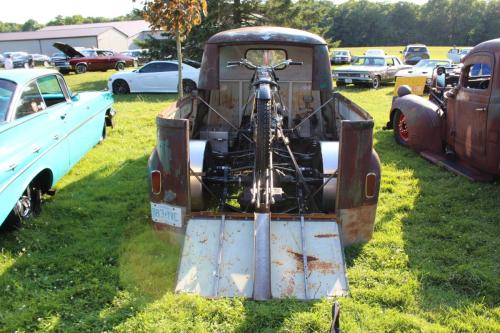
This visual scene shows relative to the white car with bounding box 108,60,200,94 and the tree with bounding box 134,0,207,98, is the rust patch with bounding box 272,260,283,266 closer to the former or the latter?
the tree with bounding box 134,0,207,98

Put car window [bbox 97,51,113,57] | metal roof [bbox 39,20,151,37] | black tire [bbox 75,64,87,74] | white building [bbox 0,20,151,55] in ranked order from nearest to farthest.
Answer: black tire [bbox 75,64,87,74], car window [bbox 97,51,113,57], white building [bbox 0,20,151,55], metal roof [bbox 39,20,151,37]

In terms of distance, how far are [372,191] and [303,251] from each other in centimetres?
87

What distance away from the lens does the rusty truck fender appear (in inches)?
285

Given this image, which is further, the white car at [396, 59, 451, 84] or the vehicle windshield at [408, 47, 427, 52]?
the vehicle windshield at [408, 47, 427, 52]

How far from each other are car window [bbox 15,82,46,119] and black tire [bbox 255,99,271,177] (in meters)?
2.88

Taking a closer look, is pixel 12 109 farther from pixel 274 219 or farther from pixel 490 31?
pixel 490 31

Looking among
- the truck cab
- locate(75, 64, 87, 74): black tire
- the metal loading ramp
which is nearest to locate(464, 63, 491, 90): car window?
the truck cab

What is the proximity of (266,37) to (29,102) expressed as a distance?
297cm

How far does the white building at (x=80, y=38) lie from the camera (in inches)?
2130

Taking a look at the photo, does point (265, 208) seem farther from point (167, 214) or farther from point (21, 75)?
point (21, 75)

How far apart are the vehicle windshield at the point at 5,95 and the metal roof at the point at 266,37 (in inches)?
97.6

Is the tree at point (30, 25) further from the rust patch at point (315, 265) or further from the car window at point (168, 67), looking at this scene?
the rust patch at point (315, 265)

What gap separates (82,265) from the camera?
157 inches

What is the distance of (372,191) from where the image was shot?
4.00 meters
